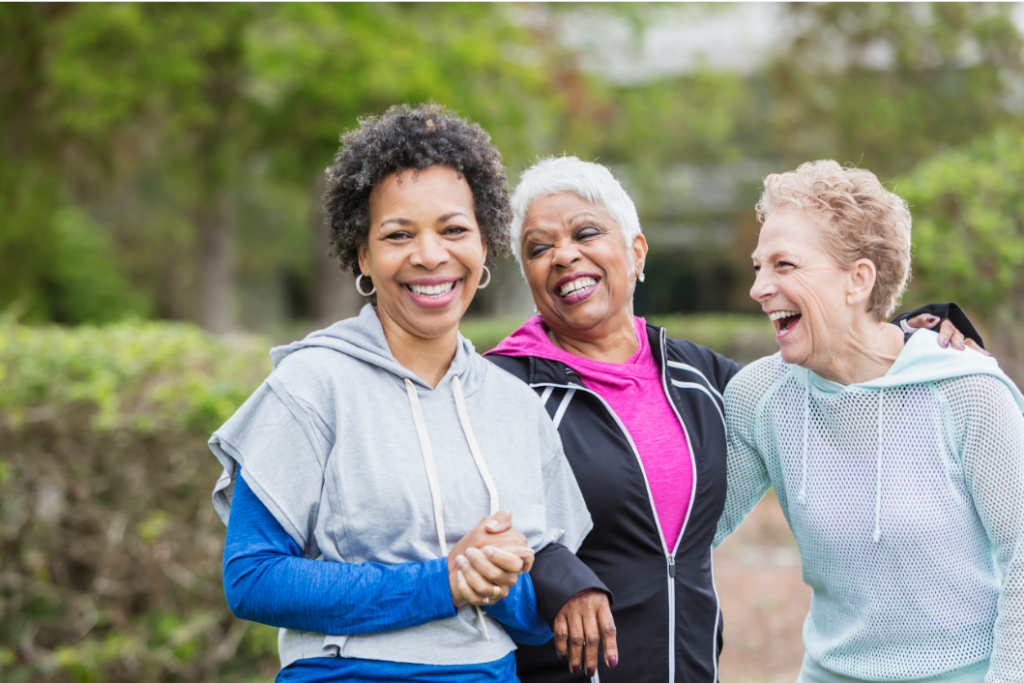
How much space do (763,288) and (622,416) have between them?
528 millimetres

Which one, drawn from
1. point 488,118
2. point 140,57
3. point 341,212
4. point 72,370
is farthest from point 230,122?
point 341,212

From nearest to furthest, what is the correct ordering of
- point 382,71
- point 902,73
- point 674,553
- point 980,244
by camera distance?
point 674,553
point 980,244
point 382,71
point 902,73

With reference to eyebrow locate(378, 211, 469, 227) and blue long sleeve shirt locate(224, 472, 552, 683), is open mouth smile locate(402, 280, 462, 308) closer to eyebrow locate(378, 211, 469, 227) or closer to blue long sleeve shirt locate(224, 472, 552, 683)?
eyebrow locate(378, 211, 469, 227)

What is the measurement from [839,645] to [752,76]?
2146 centimetres

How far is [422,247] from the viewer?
2174mm

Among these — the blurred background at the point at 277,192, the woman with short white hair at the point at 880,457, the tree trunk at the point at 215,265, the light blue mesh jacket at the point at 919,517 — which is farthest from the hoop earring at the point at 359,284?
the tree trunk at the point at 215,265

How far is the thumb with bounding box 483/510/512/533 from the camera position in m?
1.95

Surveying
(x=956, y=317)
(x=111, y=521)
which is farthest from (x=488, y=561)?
(x=111, y=521)

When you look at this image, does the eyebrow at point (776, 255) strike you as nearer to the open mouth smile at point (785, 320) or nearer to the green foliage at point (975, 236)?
the open mouth smile at point (785, 320)

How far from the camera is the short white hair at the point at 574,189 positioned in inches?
109

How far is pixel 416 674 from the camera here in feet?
6.57

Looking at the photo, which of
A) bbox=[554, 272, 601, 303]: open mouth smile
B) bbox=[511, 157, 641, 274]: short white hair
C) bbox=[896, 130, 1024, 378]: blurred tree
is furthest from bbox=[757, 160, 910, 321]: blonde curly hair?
bbox=[896, 130, 1024, 378]: blurred tree

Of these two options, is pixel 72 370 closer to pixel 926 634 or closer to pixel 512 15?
pixel 926 634

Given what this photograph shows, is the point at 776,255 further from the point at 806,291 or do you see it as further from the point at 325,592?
the point at 325,592
